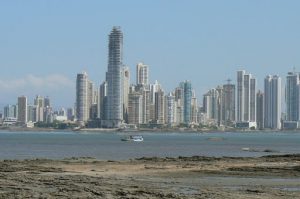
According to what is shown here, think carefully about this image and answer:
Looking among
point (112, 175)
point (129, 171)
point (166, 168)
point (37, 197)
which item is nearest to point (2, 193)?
point (37, 197)

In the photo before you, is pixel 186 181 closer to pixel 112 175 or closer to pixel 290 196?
pixel 112 175

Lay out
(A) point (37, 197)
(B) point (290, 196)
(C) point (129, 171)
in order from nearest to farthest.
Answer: (A) point (37, 197)
(B) point (290, 196)
(C) point (129, 171)

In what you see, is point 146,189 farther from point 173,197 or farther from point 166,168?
point 166,168

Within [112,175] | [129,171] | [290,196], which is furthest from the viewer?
[129,171]

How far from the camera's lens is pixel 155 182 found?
3734 cm

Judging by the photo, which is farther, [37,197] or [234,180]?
[234,180]

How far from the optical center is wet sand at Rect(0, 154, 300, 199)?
28.9 m

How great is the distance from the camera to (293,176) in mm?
43438

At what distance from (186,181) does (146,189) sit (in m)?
7.88

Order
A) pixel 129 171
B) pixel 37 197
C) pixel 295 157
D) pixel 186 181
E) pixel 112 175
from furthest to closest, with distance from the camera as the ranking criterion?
pixel 295 157 → pixel 129 171 → pixel 112 175 → pixel 186 181 → pixel 37 197

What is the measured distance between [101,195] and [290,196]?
747 centimetres

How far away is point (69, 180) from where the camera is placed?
1378 inches

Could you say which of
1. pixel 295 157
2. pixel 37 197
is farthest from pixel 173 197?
pixel 295 157

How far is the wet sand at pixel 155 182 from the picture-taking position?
28891 millimetres
